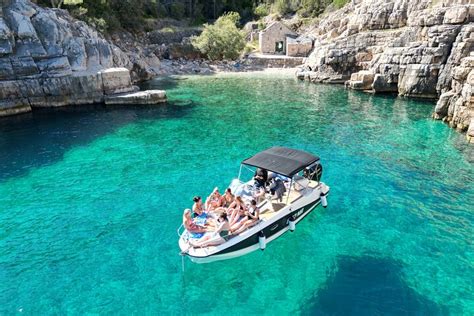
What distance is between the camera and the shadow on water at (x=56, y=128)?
22.0 metres

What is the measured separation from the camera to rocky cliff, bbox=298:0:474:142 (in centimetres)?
2848

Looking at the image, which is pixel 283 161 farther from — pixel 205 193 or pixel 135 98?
pixel 135 98

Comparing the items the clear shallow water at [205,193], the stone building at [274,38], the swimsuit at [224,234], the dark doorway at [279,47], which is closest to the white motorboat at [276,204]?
the swimsuit at [224,234]

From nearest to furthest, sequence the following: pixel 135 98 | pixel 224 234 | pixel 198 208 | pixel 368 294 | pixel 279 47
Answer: pixel 368 294 < pixel 224 234 < pixel 198 208 < pixel 135 98 < pixel 279 47

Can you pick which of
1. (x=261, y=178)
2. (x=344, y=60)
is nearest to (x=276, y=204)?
(x=261, y=178)

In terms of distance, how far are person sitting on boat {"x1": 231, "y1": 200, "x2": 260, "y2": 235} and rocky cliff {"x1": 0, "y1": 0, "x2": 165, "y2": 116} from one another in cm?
2759

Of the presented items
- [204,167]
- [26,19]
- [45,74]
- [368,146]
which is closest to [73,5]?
[26,19]

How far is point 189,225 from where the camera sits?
39.3ft

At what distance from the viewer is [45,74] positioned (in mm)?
33375

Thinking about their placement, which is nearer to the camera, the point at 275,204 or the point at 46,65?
the point at 275,204

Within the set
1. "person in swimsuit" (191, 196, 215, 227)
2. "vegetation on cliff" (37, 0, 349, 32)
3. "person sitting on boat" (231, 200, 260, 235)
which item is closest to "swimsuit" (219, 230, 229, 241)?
"person sitting on boat" (231, 200, 260, 235)

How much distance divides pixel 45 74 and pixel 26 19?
5.68 metres

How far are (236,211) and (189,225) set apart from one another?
1.67m

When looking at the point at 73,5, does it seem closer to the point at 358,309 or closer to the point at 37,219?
the point at 37,219
